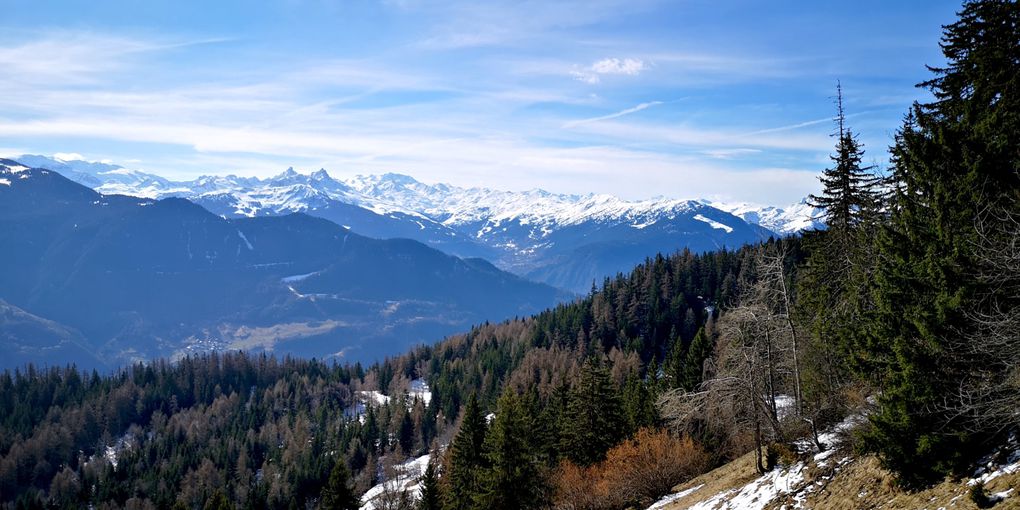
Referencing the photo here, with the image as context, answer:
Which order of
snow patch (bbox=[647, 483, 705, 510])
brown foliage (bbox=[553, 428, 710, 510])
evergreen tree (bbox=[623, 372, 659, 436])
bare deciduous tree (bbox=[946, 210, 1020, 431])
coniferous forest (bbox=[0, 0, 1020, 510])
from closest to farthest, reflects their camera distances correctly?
bare deciduous tree (bbox=[946, 210, 1020, 431])
coniferous forest (bbox=[0, 0, 1020, 510])
snow patch (bbox=[647, 483, 705, 510])
brown foliage (bbox=[553, 428, 710, 510])
evergreen tree (bbox=[623, 372, 659, 436])

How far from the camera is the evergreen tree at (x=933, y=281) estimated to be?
18.8 meters

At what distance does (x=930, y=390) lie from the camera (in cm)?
1877

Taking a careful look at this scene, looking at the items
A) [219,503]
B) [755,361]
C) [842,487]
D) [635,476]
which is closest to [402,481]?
[219,503]

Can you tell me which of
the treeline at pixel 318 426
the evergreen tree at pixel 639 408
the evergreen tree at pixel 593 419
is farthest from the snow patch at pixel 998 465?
the treeline at pixel 318 426

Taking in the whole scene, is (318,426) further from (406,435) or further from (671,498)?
(671,498)

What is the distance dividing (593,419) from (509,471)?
10816 millimetres

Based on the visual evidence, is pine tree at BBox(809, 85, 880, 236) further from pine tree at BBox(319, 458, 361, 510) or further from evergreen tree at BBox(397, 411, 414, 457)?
evergreen tree at BBox(397, 411, 414, 457)

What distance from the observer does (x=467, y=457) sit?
175ft

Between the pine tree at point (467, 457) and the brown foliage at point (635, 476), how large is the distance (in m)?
9.80

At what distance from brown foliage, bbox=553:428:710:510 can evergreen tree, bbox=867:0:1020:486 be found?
61.0ft

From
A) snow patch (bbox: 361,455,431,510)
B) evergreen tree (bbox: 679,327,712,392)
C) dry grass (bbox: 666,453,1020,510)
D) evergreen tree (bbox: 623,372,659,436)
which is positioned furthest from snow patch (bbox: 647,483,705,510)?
snow patch (bbox: 361,455,431,510)

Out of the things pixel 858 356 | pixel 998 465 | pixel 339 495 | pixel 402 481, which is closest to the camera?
pixel 998 465

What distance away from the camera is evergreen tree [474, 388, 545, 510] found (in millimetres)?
44219

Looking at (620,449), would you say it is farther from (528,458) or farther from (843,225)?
(843,225)
